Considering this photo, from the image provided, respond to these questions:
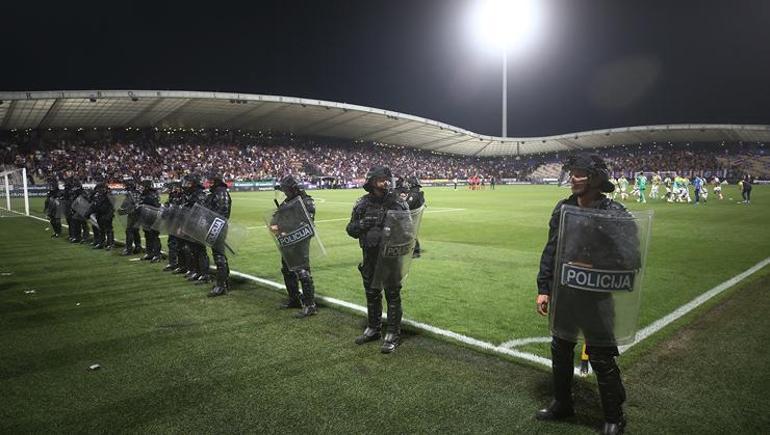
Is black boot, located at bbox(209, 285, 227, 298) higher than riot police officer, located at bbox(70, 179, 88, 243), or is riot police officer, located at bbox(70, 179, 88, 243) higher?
riot police officer, located at bbox(70, 179, 88, 243)

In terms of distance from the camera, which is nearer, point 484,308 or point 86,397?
point 86,397

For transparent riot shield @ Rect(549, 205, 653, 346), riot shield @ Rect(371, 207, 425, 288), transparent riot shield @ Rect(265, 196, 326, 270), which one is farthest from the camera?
transparent riot shield @ Rect(265, 196, 326, 270)

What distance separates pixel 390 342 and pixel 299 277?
6.02 feet

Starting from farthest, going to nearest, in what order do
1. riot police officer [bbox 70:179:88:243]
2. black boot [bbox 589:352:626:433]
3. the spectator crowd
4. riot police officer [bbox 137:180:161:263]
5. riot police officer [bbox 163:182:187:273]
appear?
1. the spectator crowd
2. riot police officer [bbox 70:179:88:243]
3. riot police officer [bbox 137:180:161:263]
4. riot police officer [bbox 163:182:187:273]
5. black boot [bbox 589:352:626:433]

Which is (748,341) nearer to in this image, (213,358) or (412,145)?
(213,358)

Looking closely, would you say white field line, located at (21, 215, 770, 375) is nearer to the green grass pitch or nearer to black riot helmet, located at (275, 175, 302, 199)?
the green grass pitch

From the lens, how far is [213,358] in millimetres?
4656

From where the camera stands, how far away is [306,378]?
4125 mm

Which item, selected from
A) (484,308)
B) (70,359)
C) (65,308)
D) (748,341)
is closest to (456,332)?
(484,308)

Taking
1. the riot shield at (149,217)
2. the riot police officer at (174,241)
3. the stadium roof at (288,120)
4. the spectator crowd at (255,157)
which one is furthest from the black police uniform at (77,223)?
the stadium roof at (288,120)

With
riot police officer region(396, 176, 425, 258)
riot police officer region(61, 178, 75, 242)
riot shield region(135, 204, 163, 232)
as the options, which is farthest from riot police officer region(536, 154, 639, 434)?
riot police officer region(61, 178, 75, 242)

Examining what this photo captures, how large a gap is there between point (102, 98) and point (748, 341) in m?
45.1

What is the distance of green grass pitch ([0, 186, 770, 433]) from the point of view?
3.44 metres

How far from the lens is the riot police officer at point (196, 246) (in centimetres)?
789
